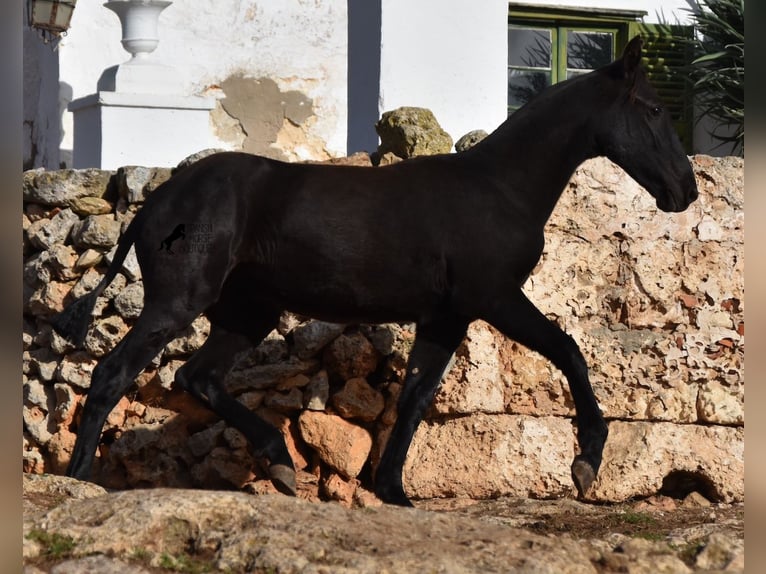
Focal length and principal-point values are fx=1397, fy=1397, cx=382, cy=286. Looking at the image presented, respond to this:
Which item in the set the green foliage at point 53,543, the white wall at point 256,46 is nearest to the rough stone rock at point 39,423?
the white wall at point 256,46

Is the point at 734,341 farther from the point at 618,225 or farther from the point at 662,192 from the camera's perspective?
the point at 662,192

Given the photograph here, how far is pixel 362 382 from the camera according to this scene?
7.02m

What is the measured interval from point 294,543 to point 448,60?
4367mm

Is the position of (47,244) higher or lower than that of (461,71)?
lower

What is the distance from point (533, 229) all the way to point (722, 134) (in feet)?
15.2

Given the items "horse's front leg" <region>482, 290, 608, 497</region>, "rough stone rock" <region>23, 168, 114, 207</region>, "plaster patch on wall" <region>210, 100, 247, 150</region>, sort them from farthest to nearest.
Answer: "plaster patch on wall" <region>210, 100, 247, 150</region>
"rough stone rock" <region>23, 168, 114, 207</region>
"horse's front leg" <region>482, 290, 608, 497</region>

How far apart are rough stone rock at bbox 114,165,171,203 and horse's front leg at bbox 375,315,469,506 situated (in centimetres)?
207

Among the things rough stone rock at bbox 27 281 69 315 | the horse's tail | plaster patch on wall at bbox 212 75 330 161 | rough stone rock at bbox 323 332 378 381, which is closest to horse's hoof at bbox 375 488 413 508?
rough stone rock at bbox 323 332 378 381

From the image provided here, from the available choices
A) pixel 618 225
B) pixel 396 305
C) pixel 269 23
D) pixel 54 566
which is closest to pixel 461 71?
pixel 618 225

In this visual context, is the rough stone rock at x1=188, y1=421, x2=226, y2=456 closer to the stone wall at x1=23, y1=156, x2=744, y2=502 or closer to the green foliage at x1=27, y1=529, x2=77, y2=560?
the stone wall at x1=23, y1=156, x2=744, y2=502

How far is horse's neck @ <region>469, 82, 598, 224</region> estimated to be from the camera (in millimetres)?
5789

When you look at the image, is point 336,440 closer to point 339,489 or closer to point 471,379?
point 339,489

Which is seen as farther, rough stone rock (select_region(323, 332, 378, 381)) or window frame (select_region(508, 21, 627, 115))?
window frame (select_region(508, 21, 627, 115))

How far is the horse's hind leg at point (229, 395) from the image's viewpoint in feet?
18.9
